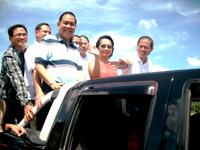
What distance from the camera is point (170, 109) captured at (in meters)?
1.04

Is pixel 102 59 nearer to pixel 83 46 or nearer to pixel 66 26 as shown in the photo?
pixel 66 26

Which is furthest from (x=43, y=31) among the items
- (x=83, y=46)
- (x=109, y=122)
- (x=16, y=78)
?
(x=109, y=122)

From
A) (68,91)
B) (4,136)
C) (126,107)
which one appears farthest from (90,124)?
(4,136)

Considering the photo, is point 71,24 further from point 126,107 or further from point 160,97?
point 160,97

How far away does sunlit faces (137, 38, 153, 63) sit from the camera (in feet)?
11.5

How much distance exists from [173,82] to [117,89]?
0.34 m

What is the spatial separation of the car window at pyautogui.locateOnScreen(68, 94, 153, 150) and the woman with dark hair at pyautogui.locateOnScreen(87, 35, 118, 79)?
2.80ft

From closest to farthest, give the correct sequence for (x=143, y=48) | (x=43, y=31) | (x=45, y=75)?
(x=45, y=75), (x=143, y=48), (x=43, y=31)

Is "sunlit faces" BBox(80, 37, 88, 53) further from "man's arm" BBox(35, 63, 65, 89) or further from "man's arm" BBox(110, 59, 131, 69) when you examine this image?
"man's arm" BBox(35, 63, 65, 89)

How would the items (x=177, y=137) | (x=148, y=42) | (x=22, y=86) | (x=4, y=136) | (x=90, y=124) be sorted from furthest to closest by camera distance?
(x=148, y=42) < (x=22, y=86) < (x=4, y=136) < (x=90, y=124) < (x=177, y=137)

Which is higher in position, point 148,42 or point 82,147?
point 148,42

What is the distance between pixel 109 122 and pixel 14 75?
1.59m

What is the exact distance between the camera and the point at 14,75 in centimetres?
274

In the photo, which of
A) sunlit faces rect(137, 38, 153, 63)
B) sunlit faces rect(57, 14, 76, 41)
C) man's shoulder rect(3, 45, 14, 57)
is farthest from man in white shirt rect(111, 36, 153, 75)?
man's shoulder rect(3, 45, 14, 57)
